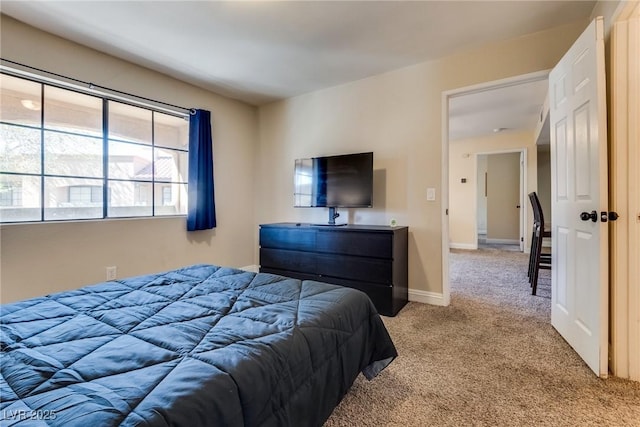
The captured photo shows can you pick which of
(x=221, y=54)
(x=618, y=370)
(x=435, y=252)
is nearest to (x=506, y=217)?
(x=435, y=252)

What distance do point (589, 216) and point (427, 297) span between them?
62.5 inches

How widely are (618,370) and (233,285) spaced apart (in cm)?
221

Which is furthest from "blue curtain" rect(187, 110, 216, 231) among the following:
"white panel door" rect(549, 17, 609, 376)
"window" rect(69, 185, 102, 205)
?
"white panel door" rect(549, 17, 609, 376)

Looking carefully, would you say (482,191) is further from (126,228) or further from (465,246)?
(126,228)

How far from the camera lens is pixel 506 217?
25.7 feet

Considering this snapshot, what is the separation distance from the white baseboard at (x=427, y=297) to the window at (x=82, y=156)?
8.92 feet

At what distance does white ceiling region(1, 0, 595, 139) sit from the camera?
2213 millimetres

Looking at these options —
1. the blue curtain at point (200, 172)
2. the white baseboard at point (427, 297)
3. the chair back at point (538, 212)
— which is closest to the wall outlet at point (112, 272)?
the blue curtain at point (200, 172)

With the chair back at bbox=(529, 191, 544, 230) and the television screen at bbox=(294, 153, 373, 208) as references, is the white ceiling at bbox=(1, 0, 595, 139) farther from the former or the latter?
the chair back at bbox=(529, 191, 544, 230)

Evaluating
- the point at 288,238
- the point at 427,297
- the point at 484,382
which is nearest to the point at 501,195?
the point at 427,297

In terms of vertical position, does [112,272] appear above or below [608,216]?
below

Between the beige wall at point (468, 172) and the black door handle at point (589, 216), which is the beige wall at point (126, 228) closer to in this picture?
the black door handle at point (589, 216)

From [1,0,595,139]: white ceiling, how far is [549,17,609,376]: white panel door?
2.21 feet

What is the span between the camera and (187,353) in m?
0.93
